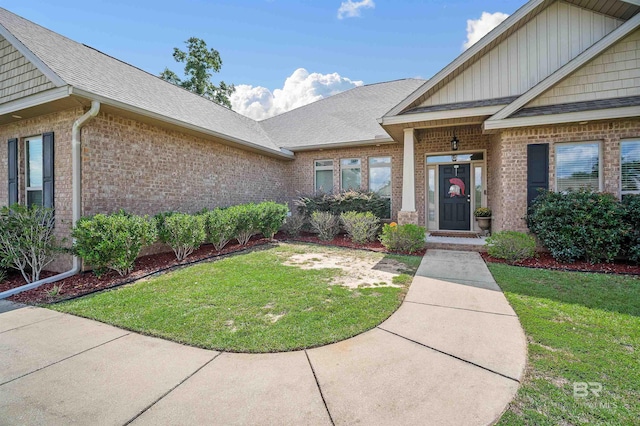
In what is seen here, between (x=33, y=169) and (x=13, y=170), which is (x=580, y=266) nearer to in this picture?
(x=33, y=169)

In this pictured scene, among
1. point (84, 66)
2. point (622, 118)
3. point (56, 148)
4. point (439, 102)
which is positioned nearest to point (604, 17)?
point (622, 118)

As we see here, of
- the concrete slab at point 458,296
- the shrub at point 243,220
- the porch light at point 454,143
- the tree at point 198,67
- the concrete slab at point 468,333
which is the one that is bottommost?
the concrete slab at point 468,333

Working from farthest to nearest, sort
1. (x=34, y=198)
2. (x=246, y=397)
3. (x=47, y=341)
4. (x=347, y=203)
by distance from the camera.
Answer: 1. (x=347, y=203)
2. (x=34, y=198)
3. (x=47, y=341)
4. (x=246, y=397)

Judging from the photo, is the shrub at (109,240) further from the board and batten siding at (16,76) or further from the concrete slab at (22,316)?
the board and batten siding at (16,76)

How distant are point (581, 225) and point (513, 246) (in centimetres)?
132

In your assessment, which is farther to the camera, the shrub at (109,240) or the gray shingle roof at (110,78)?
the gray shingle roof at (110,78)

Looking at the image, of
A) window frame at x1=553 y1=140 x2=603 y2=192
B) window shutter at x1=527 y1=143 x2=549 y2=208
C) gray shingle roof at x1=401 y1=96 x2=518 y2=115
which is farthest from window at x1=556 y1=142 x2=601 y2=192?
gray shingle roof at x1=401 y1=96 x2=518 y2=115

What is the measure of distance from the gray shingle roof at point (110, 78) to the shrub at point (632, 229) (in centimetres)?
965

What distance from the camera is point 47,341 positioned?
3.17m

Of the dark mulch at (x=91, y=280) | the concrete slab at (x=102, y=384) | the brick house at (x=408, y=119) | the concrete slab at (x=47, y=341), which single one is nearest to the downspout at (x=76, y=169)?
the brick house at (x=408, y=119)

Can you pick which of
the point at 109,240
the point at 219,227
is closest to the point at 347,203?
the point at 219,227

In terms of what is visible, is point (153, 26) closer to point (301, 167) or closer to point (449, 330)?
point (301, 167)

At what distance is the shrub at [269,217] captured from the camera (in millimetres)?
8852

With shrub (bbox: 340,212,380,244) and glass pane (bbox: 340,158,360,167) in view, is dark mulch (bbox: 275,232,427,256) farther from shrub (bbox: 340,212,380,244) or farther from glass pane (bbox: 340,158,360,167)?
glass pane (bbox: 340,158,360,167)
